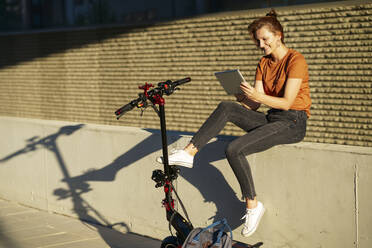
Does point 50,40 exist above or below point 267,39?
above

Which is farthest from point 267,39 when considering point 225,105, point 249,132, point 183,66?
point 183,66

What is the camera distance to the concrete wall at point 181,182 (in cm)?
445

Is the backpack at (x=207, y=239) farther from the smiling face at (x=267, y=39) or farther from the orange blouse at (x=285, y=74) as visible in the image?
the smiling face at (x=267, y=39)

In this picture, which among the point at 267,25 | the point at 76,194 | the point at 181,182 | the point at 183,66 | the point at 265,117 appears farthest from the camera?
the point at 183,66

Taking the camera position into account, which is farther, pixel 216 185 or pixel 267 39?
pixel 216 185

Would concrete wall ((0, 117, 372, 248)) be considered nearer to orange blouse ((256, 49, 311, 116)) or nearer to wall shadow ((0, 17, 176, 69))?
orange blouse ((256, 49, 311, 116))

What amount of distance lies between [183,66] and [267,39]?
5.79 meters

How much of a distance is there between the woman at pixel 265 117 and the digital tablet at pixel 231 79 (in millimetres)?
63

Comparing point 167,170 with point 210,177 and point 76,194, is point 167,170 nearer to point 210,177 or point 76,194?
point 210,177

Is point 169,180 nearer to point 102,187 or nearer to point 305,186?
point 305,186

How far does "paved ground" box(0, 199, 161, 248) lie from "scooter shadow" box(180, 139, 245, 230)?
0.82 meters

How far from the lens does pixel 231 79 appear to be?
4.38 metres

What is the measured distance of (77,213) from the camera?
6.91 m

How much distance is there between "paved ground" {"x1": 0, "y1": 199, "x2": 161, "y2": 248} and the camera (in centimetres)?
593
